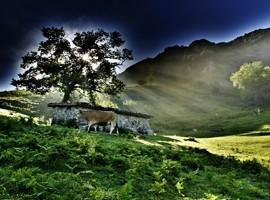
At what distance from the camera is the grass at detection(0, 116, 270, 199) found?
14.0 metres

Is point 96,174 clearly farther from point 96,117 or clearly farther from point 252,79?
point 252,79

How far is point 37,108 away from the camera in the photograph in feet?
268

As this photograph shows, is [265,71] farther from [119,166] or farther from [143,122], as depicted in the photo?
[119,166]

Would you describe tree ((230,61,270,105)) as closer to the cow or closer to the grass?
the cow

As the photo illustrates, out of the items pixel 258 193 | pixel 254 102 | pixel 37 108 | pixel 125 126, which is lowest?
pixel 258 193

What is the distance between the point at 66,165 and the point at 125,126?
35321mm

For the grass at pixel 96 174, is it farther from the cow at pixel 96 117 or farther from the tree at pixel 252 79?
the tree at pixel 252 79

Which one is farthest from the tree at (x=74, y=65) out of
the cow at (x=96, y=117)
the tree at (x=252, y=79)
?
the tree at (x=252, y=79)

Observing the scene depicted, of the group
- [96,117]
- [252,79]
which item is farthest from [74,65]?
[252,79]

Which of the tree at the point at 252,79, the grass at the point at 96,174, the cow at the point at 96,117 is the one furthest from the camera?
the tree at the point at 252,79

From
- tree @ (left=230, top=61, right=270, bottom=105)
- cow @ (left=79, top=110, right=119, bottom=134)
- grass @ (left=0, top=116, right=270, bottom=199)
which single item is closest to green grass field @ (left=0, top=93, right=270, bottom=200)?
grass @ (left=0, top=116, right=270, bottom=199)

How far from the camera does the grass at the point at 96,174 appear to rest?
46.1ft

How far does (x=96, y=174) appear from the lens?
17562 mm

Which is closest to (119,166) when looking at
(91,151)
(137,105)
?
(91,151)
